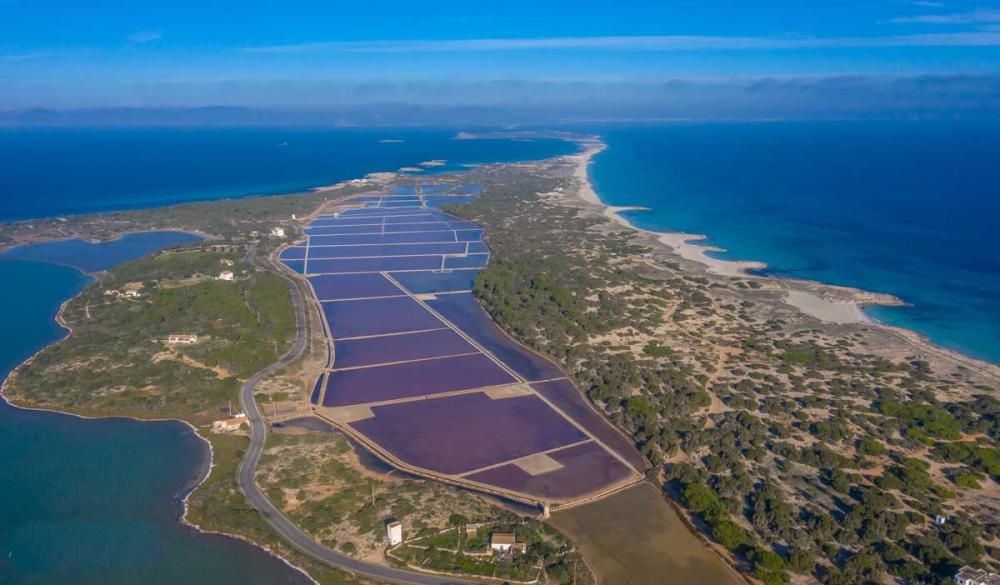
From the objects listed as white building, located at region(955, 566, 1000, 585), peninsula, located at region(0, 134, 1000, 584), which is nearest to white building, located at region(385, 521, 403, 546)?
peninsula, located at region(0, 134, 1000, 584)

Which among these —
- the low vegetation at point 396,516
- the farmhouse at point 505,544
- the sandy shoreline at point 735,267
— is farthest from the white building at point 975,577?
the sandy shoreline at point 735,267

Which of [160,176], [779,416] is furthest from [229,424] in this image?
[160,176]

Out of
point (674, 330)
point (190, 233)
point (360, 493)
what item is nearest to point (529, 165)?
point (190, 233)

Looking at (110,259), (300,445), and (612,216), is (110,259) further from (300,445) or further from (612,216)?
(612,216)

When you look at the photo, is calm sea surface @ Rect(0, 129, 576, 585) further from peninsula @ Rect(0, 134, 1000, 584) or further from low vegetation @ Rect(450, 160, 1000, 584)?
low vegetation @ Rect(450, 160, 1000, 584)

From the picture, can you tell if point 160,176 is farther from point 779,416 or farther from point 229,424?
point 779,416
